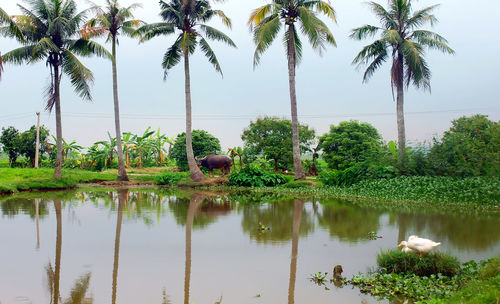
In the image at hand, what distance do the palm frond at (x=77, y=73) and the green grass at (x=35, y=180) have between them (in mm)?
4898

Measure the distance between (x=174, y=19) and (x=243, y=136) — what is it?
31.4ft

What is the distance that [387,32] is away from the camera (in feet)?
71.5

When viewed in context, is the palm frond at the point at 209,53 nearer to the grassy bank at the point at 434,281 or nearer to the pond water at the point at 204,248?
the pond water at the point at 204,248

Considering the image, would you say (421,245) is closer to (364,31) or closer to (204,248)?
(204,248)

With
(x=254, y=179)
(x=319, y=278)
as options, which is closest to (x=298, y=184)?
(x=254, y=179)

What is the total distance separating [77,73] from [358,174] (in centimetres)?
1573

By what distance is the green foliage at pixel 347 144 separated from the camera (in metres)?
26.6

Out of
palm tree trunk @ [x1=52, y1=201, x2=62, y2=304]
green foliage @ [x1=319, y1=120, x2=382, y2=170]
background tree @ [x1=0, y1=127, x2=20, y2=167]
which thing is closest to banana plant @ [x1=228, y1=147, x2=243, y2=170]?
green foliage @ [x1=319, y1=120, x2=382, y2=170]

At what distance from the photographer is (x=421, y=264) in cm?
615

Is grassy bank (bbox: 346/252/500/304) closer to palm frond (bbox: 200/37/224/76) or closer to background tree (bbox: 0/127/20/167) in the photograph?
palm frond (bbox: 200/37/224/76)

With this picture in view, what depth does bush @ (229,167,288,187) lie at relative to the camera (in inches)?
870

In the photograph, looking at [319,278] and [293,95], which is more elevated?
[293,95]

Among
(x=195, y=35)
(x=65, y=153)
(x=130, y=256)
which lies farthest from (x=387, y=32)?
(x=65, y=153)

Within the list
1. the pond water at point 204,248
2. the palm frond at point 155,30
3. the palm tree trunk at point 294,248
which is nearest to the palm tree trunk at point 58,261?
the pond water at point 204,248
